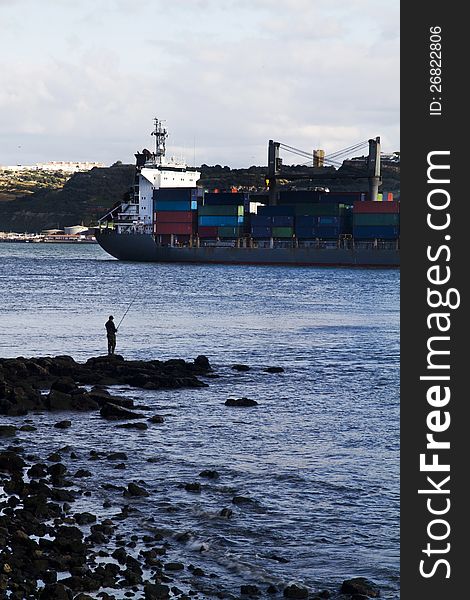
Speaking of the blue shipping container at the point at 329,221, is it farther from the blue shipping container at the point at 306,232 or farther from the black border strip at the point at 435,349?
the black border strip at the point at 435,349

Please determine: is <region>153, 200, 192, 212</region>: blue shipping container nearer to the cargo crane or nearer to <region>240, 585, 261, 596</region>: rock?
the cargo crane

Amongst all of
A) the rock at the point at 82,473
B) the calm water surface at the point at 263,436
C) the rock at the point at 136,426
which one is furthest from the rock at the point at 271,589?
the rock at the point at 136,426

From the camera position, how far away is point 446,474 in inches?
368

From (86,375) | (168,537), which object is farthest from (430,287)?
(86,375)

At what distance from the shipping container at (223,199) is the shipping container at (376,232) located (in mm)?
13851

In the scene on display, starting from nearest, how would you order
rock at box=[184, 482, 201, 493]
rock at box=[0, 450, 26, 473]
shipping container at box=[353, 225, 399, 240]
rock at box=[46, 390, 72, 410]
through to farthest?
1. rock at box=[184, 482, 201, 493]
2. rock at box=[0, 450, 26, 473]
3. rock at box=[46, 390, 72, 410]
4. shipping container at box=[353, 225, 399, 240]

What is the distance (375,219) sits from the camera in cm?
10962

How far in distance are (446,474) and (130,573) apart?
239 inches

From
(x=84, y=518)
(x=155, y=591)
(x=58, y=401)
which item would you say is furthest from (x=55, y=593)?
(x=58, y=401)

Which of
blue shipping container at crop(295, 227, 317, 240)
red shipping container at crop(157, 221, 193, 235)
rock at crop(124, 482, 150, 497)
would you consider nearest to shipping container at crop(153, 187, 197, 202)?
red shipping container at crop(157, 221, 193, 235)

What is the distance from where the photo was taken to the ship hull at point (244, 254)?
371ft

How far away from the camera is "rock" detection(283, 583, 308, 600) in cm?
1398

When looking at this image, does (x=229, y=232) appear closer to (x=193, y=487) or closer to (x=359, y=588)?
(x=193, y=487)

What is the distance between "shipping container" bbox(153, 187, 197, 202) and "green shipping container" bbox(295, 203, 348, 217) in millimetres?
12287
